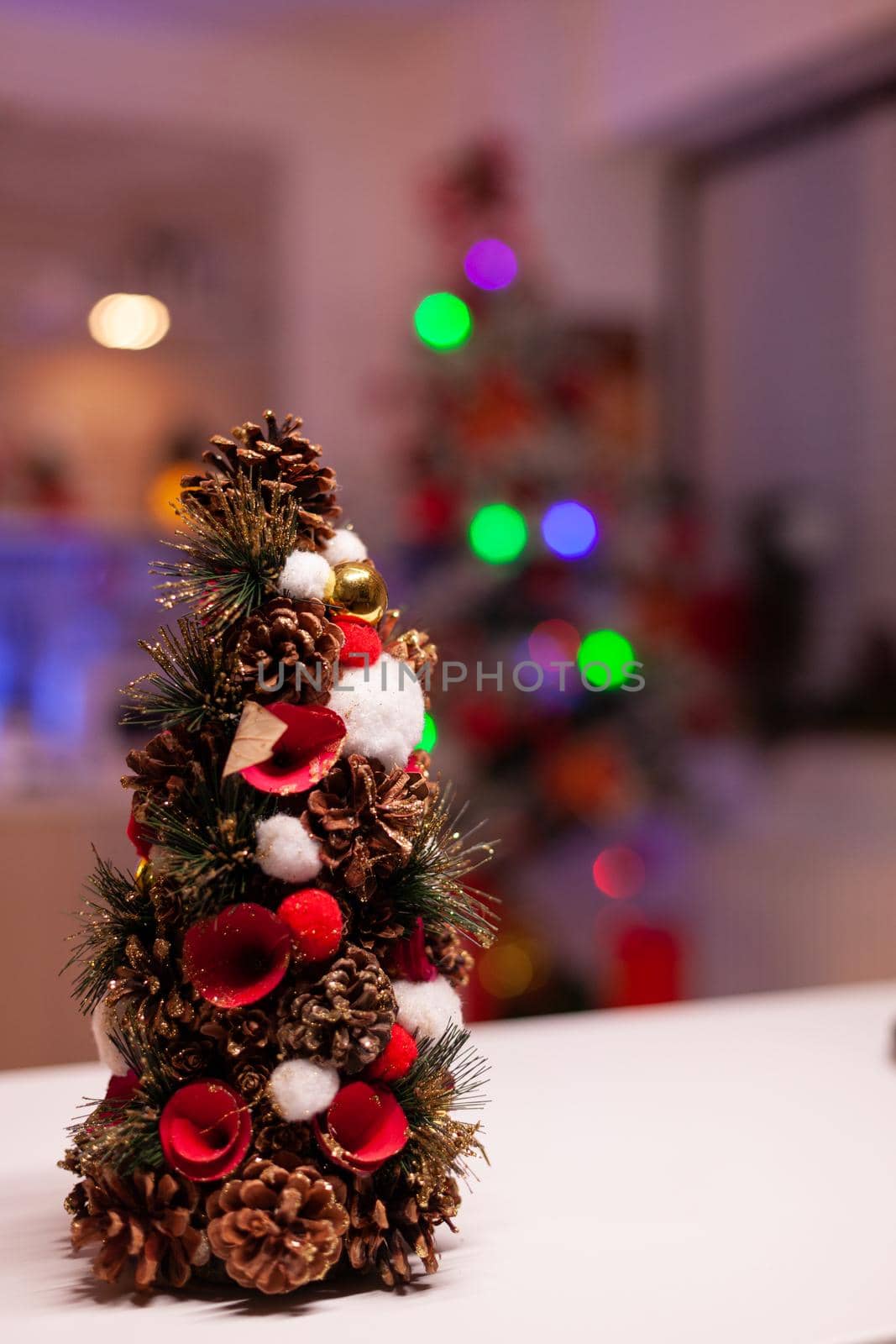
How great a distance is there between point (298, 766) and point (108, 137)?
3011 millimetres

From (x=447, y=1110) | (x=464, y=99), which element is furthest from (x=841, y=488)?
(x=447, y=1110)

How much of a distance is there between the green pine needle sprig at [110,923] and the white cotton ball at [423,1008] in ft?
0.36

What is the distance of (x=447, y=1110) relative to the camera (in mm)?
588

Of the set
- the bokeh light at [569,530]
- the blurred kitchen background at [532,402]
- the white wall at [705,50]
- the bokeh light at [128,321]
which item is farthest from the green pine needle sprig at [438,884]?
the bokeh light at [128,321]

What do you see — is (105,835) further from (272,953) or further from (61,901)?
(272,953)

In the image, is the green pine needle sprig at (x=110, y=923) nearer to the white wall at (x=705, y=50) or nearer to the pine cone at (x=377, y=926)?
the pine cone at (x=377, y=926)

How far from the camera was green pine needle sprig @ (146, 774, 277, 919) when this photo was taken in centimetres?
55

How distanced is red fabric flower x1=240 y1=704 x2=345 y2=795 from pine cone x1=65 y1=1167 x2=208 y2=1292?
0.16 m

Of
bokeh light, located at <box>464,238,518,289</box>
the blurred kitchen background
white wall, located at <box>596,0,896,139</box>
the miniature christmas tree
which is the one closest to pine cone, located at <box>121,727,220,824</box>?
the miniature christmas tree

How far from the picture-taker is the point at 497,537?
2.67 metres

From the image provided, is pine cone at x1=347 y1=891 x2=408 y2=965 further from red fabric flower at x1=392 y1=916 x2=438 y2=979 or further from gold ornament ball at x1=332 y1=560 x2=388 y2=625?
gold ornament ball at x1=332 y1=560 x2=388 y2=625

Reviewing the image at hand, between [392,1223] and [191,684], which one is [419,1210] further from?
[191,684]

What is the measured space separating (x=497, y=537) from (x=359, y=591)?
207 cm

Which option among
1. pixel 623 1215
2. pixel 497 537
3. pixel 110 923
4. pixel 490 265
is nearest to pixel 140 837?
pixel 110 923
